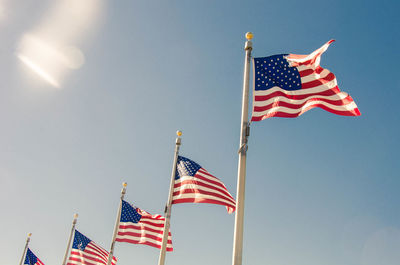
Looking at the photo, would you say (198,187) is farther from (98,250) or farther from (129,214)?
(98,250)

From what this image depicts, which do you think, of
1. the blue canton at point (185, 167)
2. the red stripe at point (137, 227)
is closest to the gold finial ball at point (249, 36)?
the blue canton at point (185, 167)

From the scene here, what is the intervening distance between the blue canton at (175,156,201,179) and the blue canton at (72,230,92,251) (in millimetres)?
12267

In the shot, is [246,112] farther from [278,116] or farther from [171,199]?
[171,199]

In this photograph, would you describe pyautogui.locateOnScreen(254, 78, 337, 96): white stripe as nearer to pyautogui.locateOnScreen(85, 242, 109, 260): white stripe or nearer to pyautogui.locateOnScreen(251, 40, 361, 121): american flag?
pyautogui.locateOnScreen(251, 40, 361, 121): american flag

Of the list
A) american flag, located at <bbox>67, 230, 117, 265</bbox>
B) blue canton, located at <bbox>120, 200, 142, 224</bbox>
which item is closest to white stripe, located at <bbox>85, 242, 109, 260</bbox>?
american flag, located at <bbox>67, 230, 117, 265</bbox>

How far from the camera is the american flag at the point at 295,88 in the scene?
11.2 metres

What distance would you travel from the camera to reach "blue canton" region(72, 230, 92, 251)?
26281mm

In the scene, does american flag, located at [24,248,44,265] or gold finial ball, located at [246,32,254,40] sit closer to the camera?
gold finial ball, located at [246,32,254,40]

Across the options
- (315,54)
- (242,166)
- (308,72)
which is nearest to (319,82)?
(308,72)

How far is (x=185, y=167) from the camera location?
701 inches

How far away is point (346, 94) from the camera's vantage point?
11078mm

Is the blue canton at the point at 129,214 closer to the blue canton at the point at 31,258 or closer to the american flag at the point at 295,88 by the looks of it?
the american flag at the point at 295,88

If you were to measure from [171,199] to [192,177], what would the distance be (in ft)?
5.95

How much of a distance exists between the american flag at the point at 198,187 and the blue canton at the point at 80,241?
1215 centimetres
